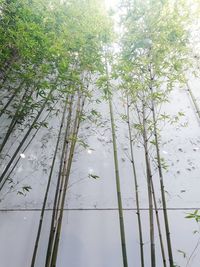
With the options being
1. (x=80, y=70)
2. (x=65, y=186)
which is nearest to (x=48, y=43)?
(x=80, y=70)

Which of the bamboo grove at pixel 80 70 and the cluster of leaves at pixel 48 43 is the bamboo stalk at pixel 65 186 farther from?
the cluster of leaves at pixel 48 43

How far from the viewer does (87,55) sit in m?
3.52

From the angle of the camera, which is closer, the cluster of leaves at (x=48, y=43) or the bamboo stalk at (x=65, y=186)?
the bamboo stalk at (x=65, y=186)

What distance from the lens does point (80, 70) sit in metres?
3.53

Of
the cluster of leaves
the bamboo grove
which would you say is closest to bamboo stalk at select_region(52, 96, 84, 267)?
the bamboo grove

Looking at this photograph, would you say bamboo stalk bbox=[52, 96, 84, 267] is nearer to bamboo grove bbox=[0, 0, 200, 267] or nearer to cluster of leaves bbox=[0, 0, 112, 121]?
bamboo grove bbox=[0, 0, 200, 267]

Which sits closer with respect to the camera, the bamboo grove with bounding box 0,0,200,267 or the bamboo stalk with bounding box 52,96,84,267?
the bamboo stalk with bounding box 52,96,84,267

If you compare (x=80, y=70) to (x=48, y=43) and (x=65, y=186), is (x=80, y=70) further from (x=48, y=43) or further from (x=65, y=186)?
(x=65, y=186)

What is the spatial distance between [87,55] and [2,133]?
5.08ft

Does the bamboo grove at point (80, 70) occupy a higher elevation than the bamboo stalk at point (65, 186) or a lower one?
higher

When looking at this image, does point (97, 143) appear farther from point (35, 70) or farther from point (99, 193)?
point (35, 70)

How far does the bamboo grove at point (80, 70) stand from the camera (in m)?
2.96

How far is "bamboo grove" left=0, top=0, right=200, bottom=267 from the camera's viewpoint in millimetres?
2965

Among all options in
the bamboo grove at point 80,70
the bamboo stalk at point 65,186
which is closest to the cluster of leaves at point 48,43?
the bamboo grove at point 80,70
